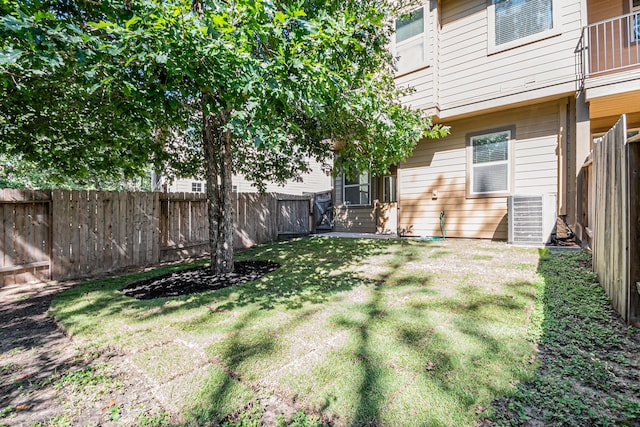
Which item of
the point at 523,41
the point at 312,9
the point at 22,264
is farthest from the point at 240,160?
the point at 523,41

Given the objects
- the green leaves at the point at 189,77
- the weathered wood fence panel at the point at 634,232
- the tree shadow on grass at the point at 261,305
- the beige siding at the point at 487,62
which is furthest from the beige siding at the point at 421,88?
the weathered wood fence panel at the point at 634,232

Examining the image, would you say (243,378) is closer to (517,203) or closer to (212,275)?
(212,275)

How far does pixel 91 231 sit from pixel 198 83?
4156 millimetres

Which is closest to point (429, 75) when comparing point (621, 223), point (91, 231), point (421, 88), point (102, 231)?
point (421, 88)

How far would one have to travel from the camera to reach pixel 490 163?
7305mm

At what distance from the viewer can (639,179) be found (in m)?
2.44

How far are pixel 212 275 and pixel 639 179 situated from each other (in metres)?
5.15

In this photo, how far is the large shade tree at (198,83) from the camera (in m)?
2.58

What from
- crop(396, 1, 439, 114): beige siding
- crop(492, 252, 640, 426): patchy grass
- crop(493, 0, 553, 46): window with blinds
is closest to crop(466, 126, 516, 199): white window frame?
crop(396, 1, 439, 114): beige siding

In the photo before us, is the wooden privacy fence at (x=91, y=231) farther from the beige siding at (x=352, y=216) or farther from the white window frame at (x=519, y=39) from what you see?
Result: the white window frame at (x=519, y=39)

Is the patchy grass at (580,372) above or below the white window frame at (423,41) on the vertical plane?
below

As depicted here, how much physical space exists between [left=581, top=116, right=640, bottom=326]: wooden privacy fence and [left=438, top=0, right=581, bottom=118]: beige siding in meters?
3.77

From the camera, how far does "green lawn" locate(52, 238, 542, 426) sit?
1710 mm

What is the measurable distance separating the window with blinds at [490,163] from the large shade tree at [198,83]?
10.6 ft
